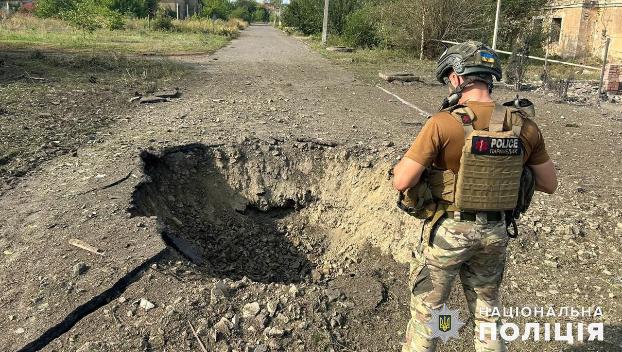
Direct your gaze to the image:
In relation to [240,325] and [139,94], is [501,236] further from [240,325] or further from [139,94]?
[139,94]

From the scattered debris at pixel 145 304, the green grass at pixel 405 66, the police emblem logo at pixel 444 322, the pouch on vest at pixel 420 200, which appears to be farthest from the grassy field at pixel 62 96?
the green grass at pixel 405 66

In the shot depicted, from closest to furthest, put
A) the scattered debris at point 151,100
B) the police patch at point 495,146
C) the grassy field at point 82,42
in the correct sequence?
the police patch at point 495,146
the scattered debris at point 151,100
the grassy field at point 82,42

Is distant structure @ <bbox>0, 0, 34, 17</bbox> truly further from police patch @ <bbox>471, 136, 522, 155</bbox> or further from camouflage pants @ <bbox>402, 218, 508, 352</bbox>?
police patch @ <bbox>471, 136, 522, 155</bbox>

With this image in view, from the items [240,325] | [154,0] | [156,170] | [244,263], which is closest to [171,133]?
[156,170]

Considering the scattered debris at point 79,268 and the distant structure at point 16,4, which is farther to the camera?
the distant structure at point 16,4

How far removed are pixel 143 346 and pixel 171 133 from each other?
4317mm

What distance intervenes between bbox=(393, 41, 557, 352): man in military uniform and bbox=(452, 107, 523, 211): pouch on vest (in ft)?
0.07

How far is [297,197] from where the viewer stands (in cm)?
576

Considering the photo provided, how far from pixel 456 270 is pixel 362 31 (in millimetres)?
23578

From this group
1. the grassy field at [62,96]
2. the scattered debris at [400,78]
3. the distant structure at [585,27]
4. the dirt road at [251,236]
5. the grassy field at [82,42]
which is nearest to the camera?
the dirt road at [251,236]

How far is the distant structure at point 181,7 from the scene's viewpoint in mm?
Result: 62412

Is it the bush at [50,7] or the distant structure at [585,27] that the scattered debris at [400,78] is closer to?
the distant structure at [585,27]

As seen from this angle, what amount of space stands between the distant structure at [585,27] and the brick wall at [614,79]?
28.8ft

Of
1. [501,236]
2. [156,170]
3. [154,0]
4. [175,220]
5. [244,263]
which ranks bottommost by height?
[244,263]
